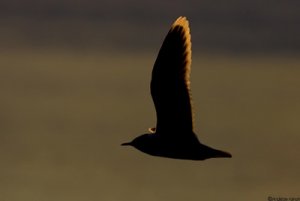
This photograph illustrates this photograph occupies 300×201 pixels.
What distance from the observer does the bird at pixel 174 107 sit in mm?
15938

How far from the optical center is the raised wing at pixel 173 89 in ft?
52.4

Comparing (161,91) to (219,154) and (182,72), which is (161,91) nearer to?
(182,72)

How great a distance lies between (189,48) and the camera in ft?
54.5

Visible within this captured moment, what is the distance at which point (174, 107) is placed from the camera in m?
16.0

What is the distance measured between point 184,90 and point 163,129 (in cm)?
130

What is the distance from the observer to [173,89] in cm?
1611

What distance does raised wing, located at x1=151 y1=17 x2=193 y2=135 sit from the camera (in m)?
16.0

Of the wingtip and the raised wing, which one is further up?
the wingtip

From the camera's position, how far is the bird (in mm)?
15938

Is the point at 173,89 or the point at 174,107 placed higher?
the point at 173,89

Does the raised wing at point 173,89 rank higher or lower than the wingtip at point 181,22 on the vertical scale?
lower

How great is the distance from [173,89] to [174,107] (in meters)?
0.51

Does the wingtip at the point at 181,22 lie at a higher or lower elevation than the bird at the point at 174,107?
higher

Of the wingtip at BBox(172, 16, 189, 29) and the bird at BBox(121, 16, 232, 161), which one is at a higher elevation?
the wingtip at BBox(172, 16, 189, 29)
